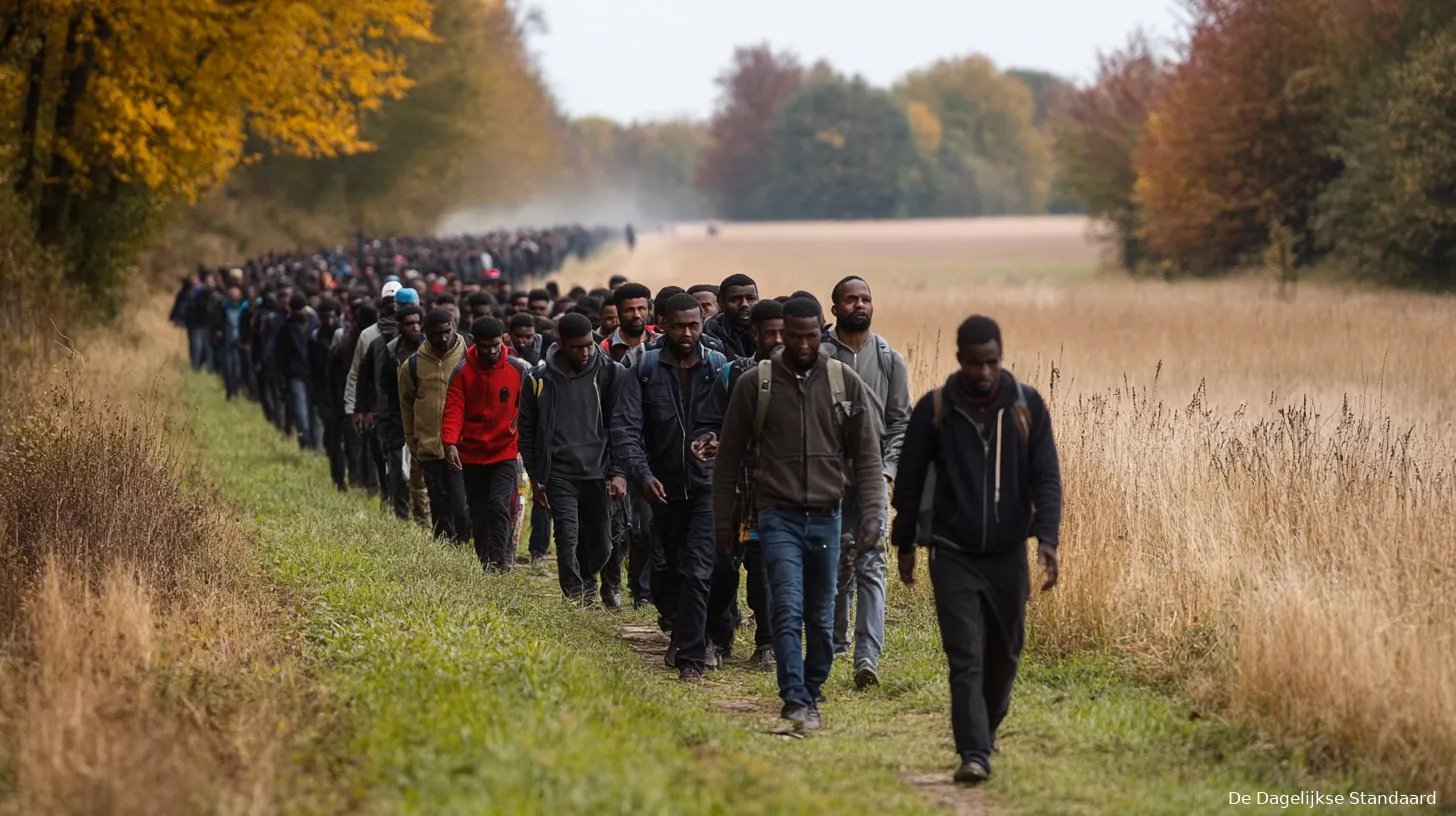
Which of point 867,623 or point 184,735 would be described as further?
point 867,623

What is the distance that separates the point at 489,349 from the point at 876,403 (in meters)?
3.49

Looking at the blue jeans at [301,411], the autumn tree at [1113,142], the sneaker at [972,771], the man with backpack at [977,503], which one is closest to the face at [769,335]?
the man with backpack at [977,503]

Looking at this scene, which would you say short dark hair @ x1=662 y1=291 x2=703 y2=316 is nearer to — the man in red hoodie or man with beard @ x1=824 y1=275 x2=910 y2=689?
man with beard @ x1=824 y1=275 x2=910 y2=689

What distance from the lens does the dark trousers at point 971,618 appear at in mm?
7383

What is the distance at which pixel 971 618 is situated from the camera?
7383mm

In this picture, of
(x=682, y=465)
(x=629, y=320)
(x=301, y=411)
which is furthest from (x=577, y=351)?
(x=301, y=411)

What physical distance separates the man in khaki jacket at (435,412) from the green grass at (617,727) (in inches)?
43.7

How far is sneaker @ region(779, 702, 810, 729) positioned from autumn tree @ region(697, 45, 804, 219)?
449ft

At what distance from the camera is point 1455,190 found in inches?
1309

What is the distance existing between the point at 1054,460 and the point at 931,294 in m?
29.7

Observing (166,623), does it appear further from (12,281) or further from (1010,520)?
(12,281)

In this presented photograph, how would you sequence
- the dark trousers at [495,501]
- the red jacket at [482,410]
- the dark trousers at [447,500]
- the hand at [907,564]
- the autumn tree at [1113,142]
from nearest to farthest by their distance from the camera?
the hand at [907,564] < the red jacket at [482,410] < the dark trousers at [495,501] < the dark trousers at [447,500] < the autumn tree at [1113,142]

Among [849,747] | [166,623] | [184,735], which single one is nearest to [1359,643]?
[849,747]

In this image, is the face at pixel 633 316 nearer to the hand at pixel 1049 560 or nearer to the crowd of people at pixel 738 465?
the crowd of people at pixel 738 465
